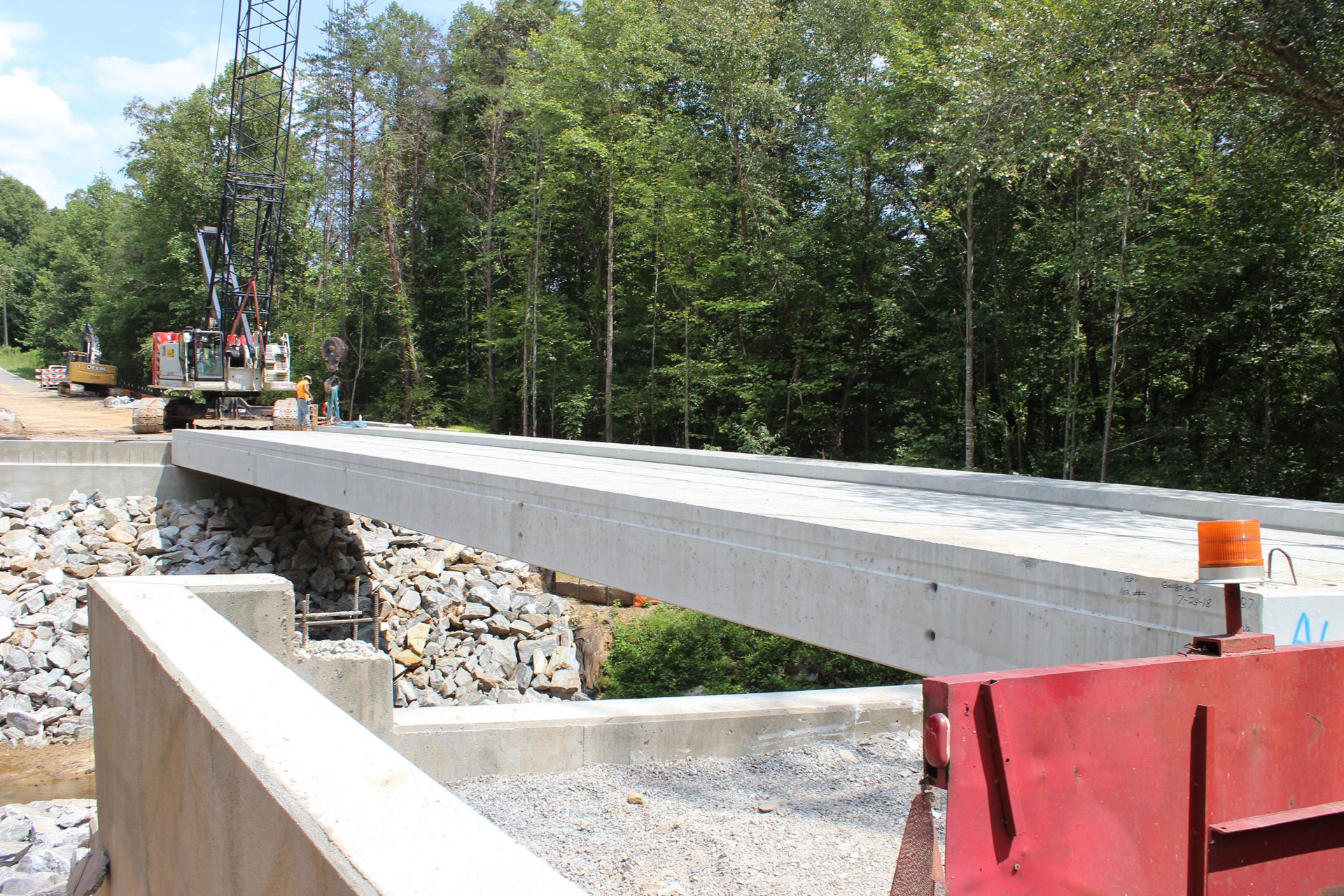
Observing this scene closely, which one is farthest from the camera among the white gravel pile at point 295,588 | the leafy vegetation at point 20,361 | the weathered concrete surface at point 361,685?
the leafy vegetation at point 20,361

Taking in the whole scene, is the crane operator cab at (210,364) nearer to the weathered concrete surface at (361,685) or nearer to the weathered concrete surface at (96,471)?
the weathered concrete surface at (96,471)

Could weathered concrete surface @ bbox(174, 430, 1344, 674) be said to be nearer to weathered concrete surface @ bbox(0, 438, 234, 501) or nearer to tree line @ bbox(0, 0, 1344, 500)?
tree line @ bbox(0, 0, 1344, 500)

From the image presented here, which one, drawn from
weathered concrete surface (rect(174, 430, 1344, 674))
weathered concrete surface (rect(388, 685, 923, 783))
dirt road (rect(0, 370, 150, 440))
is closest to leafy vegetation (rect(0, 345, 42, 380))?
dirt road (rect(0, 370, 150, 440))

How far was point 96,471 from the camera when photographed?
1828 cm

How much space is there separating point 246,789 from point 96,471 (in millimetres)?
18684

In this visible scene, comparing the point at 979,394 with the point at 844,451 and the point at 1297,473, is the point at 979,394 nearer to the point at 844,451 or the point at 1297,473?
the point at 844,451

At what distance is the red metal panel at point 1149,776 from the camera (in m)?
2.10

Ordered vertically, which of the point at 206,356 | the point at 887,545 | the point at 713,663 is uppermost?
the point at 206,356

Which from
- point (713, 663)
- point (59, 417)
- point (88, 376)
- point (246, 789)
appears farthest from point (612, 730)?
point (88, 376)

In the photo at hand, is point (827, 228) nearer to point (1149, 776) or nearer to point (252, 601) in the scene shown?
point (252, 601)

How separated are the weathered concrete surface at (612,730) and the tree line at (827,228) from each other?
9897 millimetres

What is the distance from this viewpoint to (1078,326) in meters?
19.9

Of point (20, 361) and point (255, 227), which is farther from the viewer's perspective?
point (20, 361)

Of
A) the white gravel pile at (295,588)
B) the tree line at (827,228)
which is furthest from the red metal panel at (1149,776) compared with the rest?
the white gravel pile at (295,588)
